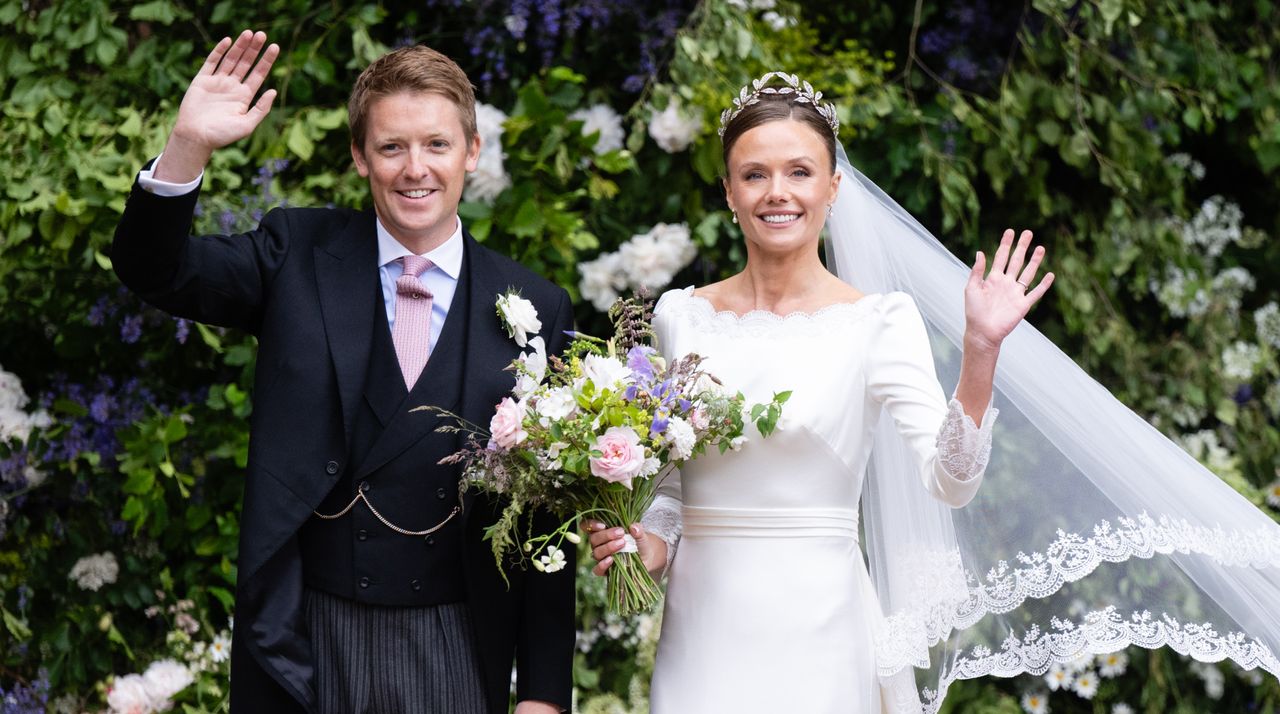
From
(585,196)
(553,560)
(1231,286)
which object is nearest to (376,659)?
(553,560)

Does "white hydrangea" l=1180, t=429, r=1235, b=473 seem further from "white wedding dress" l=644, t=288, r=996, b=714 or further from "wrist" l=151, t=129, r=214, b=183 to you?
"wrist" l=151, t=129, r=214, b=183

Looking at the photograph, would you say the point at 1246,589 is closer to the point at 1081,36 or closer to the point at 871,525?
the point at 871,525

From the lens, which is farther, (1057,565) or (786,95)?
(786,95)

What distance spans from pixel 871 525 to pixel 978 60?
99.1 inches

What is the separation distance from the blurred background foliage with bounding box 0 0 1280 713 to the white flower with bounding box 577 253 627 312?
0.01m

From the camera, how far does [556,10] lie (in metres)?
4.48

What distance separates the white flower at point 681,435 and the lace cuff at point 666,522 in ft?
1.53

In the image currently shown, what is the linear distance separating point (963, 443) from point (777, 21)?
2.31 meters

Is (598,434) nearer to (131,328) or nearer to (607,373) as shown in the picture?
(607,373)

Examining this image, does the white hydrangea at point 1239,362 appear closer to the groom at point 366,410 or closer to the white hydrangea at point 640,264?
the white hydrangea at point 640,264

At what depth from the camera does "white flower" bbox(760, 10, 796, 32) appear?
4488mm

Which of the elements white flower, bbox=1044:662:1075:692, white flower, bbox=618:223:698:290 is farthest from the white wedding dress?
white flower, bbox=1044:662:1075:692

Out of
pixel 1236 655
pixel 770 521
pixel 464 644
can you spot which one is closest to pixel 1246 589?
pixel 1236 655

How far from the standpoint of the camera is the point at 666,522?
3.09m
